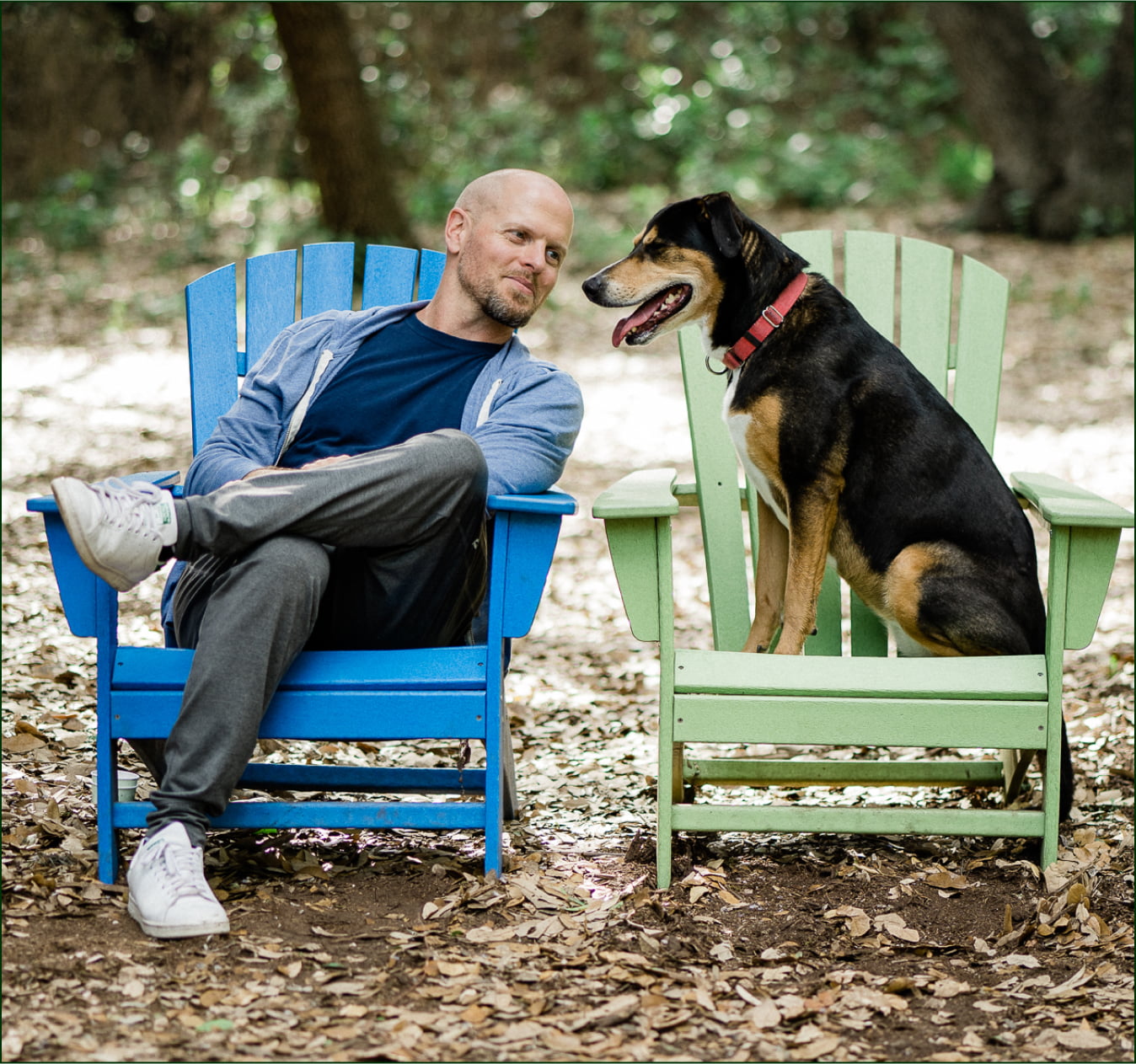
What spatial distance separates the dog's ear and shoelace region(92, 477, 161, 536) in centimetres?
142

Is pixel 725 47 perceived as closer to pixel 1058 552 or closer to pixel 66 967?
pixel 1058 552

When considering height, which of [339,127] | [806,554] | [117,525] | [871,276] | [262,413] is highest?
[339,127]

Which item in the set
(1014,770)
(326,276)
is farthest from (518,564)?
(1014,770)

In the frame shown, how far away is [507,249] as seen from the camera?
314 cm

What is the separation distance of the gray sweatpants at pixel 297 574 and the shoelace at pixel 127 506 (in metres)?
0.06

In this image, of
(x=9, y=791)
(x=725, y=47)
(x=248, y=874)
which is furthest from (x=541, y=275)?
(x=725, y=47)

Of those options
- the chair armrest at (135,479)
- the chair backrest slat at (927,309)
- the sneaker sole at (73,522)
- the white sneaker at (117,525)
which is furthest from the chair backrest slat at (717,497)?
the sneaker sole at (73,522)

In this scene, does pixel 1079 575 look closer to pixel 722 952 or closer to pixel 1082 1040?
pixel 1082 1040

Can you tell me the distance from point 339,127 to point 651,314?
23.1 ft

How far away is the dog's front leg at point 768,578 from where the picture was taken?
3.27 meters

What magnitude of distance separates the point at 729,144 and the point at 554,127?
1884mm

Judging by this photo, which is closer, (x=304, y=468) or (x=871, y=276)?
(x=304, y=468)

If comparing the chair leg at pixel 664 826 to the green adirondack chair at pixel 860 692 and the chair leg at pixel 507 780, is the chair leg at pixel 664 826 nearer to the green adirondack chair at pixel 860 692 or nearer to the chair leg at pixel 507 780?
the green adirondack chair at pixel 860 692

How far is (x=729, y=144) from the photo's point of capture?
13281mm
